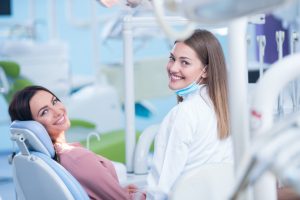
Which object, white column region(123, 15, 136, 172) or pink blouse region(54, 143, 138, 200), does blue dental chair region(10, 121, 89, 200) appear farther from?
white column region(123, 15, 136, 172)

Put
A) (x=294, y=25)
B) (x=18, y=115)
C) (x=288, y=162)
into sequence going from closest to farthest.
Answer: (x=288, y=162) < (x=18, y=115) < (x=294, y=25)

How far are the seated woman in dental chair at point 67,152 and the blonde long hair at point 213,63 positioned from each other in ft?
1.90

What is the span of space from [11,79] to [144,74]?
163 centimetres

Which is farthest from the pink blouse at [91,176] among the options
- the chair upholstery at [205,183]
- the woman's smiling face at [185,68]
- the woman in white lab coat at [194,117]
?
the chair upholstery at [205,183]

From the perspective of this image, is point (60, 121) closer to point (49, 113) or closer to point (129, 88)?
point (49, 113)

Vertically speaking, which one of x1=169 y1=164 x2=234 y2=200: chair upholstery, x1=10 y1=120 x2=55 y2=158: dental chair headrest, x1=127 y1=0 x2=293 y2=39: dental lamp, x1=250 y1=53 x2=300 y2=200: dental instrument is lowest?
x1=169 y1=164 x2=234 y2=200: chair upholstery

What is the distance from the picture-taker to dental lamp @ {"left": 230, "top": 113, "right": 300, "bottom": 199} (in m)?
0.91

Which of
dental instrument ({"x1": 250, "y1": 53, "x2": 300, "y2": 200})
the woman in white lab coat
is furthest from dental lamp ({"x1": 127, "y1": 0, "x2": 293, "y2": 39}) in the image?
the woman in white lab coat

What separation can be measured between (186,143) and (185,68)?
0.99ft

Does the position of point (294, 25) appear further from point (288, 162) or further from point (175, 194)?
point (288, 162)

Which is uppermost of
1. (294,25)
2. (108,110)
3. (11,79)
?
(294,25)

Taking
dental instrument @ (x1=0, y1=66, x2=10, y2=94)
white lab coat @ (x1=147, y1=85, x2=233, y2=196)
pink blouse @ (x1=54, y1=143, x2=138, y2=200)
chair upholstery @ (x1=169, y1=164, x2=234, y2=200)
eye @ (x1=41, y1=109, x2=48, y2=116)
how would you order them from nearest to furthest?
chair upholstery @ (x1=169, y1=164, x2=234, y2=200) → white lab coat @ (x1=147, y1=85, x2=233, y2=196) → pink blouse @ (x1=54, y1=143, x2=138, y2=200) → eye @ (x1=41, y1=109, x2=48, y2=116) → dental instrument @ (x1=0, y1=66, x2=10, y2=94)

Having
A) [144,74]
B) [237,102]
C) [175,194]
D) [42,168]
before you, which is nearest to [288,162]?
[237,102]

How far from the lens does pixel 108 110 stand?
5566 millimetres
